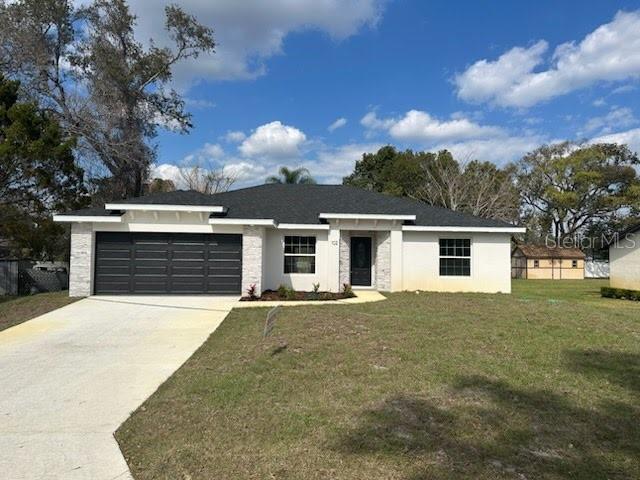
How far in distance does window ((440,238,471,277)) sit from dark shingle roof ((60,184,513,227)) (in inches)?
30.9

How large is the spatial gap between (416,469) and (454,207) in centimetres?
3522

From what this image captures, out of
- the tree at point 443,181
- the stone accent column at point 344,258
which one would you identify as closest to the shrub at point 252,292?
the stone accent column at point 344,258

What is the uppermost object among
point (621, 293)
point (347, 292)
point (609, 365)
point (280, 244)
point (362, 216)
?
point (362, 216)

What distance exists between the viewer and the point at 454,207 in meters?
37.4

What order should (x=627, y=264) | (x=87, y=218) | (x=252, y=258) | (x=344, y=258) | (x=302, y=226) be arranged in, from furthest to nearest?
(x=627, y=264) → (x=344, y=258) → (x=302, y=226) → (x=252, y=258) → (x=87, y=218)

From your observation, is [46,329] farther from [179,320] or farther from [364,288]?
[364,288]

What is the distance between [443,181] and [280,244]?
24.9 m

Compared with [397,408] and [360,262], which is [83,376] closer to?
[397,408]

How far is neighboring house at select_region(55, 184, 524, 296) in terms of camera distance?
16.0m

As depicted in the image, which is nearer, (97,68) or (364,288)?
(364,288)

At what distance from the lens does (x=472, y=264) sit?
18578 millimetres

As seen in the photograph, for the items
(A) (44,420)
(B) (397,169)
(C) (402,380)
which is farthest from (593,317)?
(B) (397,169)

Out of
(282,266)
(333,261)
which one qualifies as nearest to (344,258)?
(333,261)

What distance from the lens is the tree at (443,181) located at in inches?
1507
